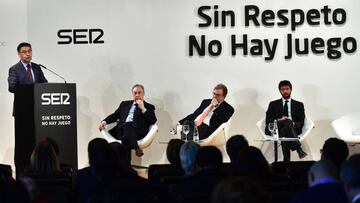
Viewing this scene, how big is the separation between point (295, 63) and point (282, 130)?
4.88ft

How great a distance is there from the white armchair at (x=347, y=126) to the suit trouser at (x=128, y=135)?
9.58ft

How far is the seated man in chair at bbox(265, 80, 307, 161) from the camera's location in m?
9.53

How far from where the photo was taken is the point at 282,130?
30.9ft

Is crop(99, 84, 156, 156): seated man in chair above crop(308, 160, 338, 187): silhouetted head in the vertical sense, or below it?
above

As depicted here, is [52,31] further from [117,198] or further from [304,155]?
[117,198]

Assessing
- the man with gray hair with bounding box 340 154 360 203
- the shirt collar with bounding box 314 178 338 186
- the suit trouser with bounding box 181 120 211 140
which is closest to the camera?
the man with gray hair with bounding box 340 154 360 203

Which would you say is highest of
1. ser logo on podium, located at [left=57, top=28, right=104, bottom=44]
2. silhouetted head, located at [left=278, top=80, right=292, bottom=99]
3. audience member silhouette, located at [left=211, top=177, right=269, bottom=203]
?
ser logo on podium, located at [left=57, top=28, right=104, bottom=44]

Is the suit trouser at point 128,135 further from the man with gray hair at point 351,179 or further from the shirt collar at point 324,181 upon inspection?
the man with gray hair at point 351,179

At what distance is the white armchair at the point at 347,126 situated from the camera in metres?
9.88

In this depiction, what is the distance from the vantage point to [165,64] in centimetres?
1065

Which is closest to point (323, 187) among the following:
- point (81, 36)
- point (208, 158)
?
point (208, 158)

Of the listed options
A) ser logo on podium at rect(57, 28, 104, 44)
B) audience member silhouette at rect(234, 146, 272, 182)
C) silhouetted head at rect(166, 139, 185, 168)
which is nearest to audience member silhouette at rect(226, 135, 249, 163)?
silhouetted head at rect(166, 139, 185, 168)

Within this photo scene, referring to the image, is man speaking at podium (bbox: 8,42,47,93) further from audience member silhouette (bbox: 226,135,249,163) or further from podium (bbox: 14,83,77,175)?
audience member silhouette (bbox: 226,135,249,163)

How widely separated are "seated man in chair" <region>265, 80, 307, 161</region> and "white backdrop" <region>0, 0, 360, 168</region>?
0.63 m
